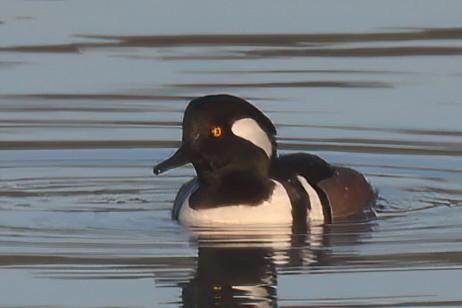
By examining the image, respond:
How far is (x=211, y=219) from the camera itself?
12766 mm

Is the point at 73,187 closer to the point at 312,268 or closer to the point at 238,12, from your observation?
the point at 312,268

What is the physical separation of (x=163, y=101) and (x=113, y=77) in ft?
2.64

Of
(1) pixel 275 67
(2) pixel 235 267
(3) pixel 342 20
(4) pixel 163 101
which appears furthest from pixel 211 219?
(3) pixel 342 20

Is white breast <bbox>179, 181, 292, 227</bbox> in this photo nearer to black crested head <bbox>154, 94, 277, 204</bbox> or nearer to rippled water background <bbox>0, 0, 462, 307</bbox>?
black crested head <bbox>154, 94, 277, 204</bbox>

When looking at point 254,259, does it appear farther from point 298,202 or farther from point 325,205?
point 325,205

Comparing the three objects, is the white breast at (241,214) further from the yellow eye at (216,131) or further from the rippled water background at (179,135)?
the yellow eye at (216,131)

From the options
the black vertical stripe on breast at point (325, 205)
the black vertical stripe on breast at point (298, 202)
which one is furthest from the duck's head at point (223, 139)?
the black vertical stripe on breast at point (325, 205)

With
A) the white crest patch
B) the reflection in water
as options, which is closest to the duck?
the white crest patch

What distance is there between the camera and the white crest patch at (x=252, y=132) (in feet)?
42.1

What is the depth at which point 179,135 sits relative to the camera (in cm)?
1585

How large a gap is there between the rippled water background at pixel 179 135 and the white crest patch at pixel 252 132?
0.81 metres

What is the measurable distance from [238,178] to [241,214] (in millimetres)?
345

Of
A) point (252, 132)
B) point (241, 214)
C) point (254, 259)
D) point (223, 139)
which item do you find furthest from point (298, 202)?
point (254, 259)

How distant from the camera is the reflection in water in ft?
34.2
